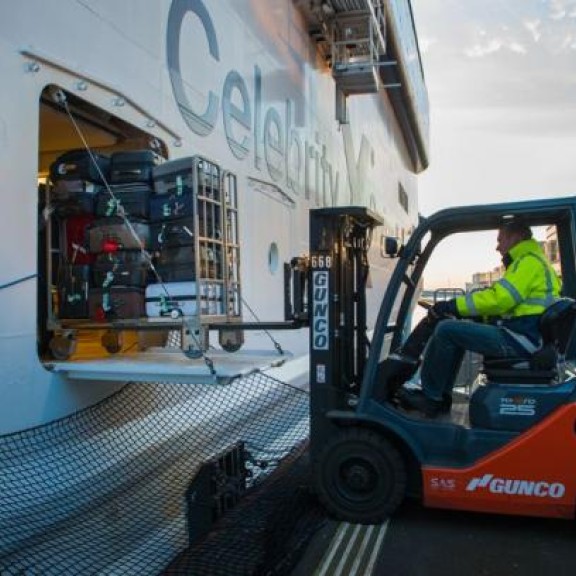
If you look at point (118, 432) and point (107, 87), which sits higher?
point (107, 87)

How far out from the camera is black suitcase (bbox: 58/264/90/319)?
4820 mm

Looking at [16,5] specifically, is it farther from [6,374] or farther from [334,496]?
[334,496]

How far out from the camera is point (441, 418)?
173 inches

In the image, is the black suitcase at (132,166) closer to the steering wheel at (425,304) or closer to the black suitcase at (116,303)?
the black suitcase at (116,303)

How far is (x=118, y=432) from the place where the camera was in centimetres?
503

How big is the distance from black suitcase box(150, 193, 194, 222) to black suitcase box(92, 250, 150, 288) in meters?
0.30

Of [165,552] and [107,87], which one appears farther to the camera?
[107,87]

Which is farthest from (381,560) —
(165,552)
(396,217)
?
(396,217)

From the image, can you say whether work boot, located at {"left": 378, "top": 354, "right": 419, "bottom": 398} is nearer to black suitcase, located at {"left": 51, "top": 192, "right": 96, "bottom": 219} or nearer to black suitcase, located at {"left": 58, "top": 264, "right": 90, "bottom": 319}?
black suitcase, located at {"left": 58, "top": 264, "right": 90, "bottom": 319}

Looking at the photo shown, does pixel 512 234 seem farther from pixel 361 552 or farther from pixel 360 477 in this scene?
pixel 361 552

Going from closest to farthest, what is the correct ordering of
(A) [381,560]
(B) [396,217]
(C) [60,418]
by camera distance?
(A) [381,560] < (C) [60,418] < (B) [396,217]

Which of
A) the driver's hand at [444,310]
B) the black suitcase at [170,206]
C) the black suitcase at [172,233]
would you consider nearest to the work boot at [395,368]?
the driver's hand at [444,310]

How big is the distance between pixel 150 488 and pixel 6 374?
4.59ft

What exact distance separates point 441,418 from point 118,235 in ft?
8.36
